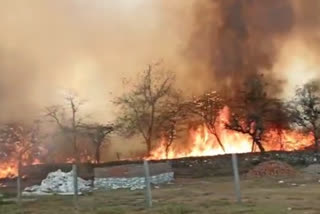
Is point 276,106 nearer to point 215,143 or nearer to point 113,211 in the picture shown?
point 215,143

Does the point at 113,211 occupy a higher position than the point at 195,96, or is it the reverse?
the point at 195,96

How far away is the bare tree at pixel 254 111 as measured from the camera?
50156 mm

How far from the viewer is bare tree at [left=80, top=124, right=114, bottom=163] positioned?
52469 mm

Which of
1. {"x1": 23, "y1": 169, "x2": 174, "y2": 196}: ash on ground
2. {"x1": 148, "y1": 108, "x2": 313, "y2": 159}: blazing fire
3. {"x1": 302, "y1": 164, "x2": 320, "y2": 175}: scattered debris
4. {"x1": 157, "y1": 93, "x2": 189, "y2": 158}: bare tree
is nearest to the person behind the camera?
{"x1": 23, "y1": 169, "x2": 174, "y2": 196}: ash on ground

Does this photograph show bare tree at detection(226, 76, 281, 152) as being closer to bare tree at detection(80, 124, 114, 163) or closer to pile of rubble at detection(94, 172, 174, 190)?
bare tree at detection(80, 124, 114, 163)

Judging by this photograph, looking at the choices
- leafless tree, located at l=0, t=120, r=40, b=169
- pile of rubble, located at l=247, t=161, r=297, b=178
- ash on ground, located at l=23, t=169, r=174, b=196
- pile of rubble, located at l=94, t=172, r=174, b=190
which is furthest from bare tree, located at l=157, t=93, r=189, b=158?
pile of rubble, located at l=94, t=172, r=174, b=190

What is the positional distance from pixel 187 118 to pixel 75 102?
1080 centimetres

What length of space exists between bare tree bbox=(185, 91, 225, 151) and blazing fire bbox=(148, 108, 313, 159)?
582mm

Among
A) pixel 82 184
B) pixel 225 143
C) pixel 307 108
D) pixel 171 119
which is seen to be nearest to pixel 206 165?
pixel 171 119

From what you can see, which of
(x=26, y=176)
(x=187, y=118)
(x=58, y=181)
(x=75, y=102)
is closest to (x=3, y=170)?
(x=26, y=176)

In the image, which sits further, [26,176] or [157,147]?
[157,147]

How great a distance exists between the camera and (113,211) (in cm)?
1850

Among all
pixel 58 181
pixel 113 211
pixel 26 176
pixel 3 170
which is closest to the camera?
pixel 113 211

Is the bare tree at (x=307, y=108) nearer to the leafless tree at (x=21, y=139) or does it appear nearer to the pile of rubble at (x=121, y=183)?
the pile of rubble at (x=121, y=183)
